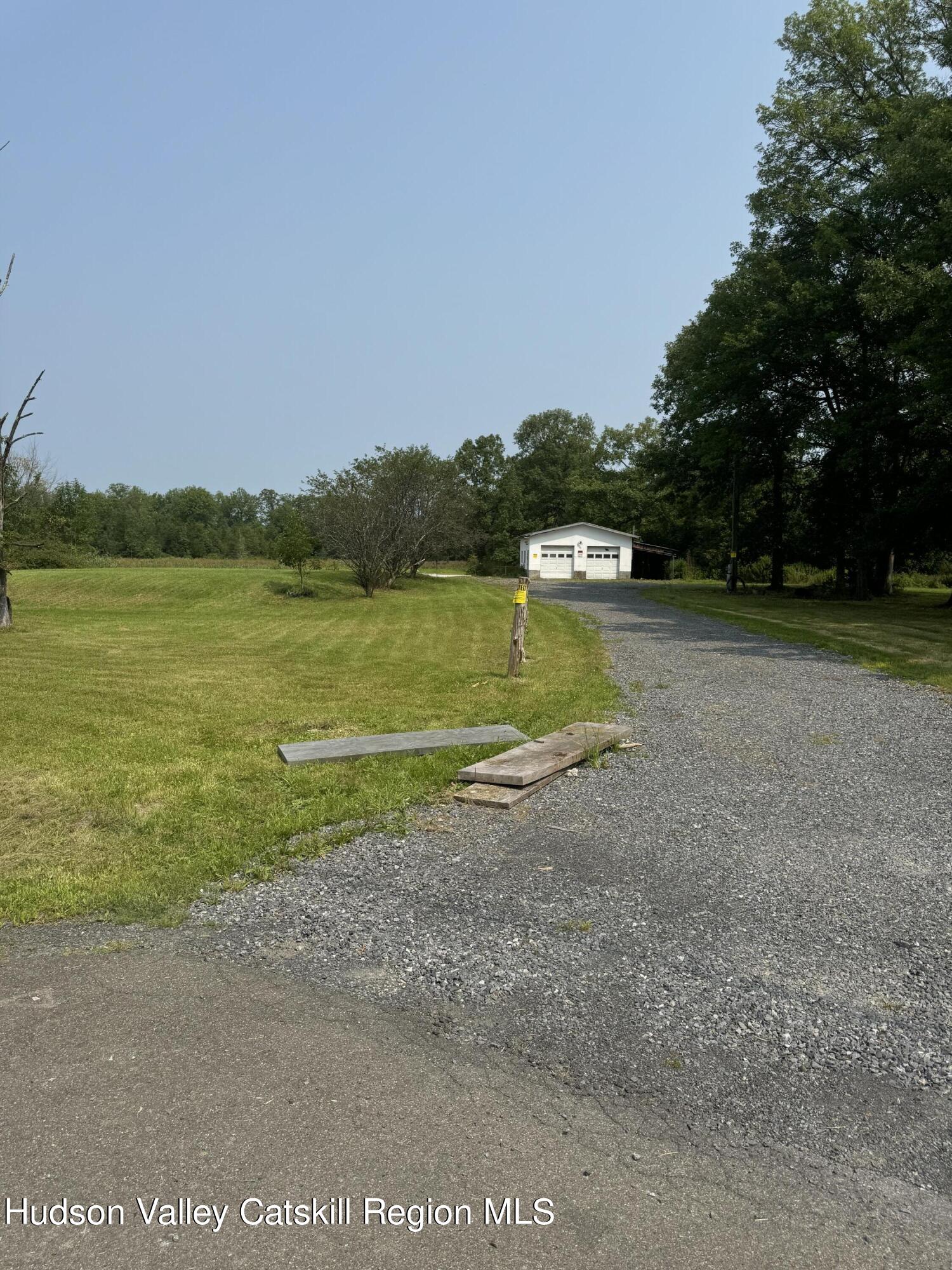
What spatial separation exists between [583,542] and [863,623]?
35147 mm

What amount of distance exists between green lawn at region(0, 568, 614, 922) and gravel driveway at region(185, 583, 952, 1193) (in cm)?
73

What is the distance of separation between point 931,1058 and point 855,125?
110 ft

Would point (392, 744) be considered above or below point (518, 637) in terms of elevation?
below

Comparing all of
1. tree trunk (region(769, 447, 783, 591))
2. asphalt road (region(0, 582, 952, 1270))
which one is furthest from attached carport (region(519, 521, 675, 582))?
asphalt road (region(0, 582, 952, 1270))

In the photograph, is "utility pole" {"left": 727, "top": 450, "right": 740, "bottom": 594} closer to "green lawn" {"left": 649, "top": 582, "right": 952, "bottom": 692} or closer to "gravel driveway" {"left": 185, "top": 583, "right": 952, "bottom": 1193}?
"green lawn" {"left": 649, "top": 582, "right": 952, "bottom": 692}

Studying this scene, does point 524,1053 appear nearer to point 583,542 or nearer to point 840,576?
point 840,576

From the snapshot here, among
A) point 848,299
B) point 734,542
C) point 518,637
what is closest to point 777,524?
point 734,542

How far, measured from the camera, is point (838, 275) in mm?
29641

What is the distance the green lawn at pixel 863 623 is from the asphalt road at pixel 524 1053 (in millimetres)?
8833

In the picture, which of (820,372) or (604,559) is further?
(604,559)

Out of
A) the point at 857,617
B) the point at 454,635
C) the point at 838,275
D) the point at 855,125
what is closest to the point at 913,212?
the point at 838,275

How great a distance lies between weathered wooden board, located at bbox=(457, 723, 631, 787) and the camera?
691 centimetres

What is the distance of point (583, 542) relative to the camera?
57062 mm

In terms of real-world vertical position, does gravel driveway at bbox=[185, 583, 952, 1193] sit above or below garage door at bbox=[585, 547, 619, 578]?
below
